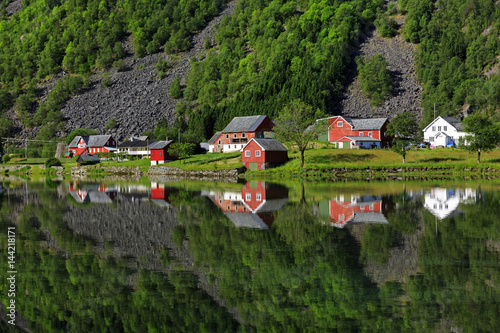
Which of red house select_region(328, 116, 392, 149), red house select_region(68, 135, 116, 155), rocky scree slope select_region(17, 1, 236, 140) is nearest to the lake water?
red house select_region(328, 116, 392, 149)

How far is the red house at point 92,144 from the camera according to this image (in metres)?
128

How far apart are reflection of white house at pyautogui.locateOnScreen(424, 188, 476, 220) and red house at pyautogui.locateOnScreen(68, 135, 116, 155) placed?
327ft

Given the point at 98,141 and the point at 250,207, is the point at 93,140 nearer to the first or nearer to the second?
the point at 98,141

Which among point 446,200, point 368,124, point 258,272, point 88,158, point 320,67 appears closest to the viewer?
point 258,272

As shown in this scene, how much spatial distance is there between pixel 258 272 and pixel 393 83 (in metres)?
142

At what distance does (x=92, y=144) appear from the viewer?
428 ft

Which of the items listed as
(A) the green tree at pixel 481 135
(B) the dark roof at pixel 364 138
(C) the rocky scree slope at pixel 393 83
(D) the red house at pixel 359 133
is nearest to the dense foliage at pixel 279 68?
(C) the rocky scree slope at pixel 393 83

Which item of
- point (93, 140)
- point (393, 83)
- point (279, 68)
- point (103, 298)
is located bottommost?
point (103, 298)

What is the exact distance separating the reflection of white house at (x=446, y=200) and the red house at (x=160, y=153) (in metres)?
62.5

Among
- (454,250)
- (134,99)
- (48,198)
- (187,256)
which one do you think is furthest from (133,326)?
(134,99)

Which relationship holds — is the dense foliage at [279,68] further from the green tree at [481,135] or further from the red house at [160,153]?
the green tree at [481,135]

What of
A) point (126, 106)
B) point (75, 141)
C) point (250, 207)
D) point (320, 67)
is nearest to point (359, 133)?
point (250, 207)

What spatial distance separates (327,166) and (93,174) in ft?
146

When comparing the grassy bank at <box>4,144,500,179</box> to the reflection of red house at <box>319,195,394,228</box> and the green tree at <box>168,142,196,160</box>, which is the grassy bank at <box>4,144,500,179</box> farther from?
the reflection of red house at <box>319,195,394,228</box>
